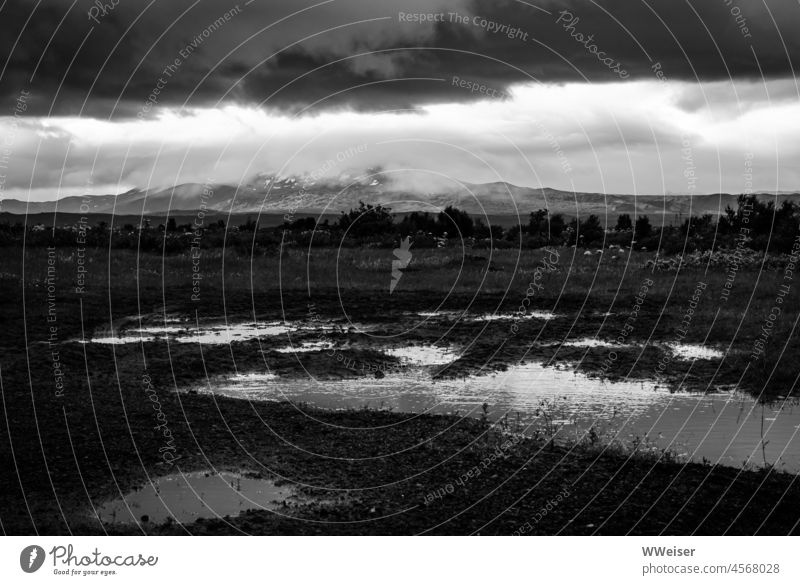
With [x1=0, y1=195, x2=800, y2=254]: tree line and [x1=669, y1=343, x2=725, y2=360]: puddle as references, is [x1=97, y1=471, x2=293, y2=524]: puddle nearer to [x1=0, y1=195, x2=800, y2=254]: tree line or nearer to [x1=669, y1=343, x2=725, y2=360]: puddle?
[x1=669, y1=343, x2=725, y2=360]: puddle

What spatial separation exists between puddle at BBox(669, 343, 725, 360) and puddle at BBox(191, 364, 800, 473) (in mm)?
3368

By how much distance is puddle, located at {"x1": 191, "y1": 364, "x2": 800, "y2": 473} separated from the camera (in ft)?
44.8

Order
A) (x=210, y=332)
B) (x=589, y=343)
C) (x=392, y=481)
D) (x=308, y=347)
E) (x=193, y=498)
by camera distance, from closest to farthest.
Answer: (x=193, y=498) → (x=392, y=481) → (x=308, y=347) → (x=589, y=343) → (x=210, y=332)

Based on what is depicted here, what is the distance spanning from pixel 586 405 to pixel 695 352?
673cm

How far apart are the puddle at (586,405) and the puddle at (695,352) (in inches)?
133

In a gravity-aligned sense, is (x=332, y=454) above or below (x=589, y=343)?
below

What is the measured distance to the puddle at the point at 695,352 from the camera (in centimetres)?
2072

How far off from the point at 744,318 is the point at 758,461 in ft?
44.2

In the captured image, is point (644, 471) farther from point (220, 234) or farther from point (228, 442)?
point (220, 234)

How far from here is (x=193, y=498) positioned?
11.0 m

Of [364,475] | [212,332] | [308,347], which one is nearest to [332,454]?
[364,475]

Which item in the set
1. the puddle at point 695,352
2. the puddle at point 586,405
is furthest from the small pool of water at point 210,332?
the puddle at point 695,352

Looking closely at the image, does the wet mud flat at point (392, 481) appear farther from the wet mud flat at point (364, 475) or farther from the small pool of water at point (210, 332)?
the small pool of water at point (210, 332)
